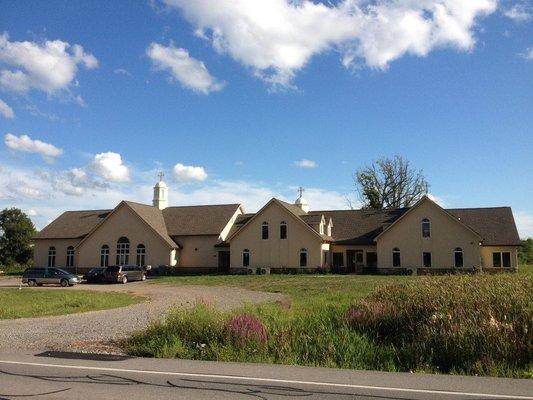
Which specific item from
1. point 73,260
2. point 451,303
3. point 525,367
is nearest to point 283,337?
point 451,303

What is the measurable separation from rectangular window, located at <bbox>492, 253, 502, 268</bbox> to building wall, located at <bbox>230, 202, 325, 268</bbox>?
1392 centimetres

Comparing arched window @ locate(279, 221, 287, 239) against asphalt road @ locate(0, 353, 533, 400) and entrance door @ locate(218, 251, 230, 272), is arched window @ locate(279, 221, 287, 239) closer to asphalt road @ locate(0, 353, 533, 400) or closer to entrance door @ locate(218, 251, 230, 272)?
entrance door @ locate(218, 251, 230, 272)

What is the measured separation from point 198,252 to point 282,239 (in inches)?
351

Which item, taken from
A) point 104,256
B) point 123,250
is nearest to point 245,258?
point 123,250

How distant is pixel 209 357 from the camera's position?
1075 cm

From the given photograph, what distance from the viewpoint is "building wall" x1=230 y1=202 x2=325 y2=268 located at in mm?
46156

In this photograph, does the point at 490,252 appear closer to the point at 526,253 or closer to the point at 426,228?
the point at 426,228

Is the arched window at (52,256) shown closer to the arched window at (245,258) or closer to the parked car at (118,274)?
the parked car at (118,274)

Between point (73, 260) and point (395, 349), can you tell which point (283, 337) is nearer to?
point (395, 349)

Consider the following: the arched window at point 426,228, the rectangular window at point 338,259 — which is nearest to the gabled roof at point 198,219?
the rectangular window at point 338,259

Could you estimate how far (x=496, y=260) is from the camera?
43.9 m

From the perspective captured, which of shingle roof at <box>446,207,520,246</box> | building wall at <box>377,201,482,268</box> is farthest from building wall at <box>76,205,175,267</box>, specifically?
shingle roof at <box>446,207,520,246</box>

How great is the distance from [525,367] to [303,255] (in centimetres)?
3698

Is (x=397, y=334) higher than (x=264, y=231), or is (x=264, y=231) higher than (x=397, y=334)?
(x=264, y=231)
